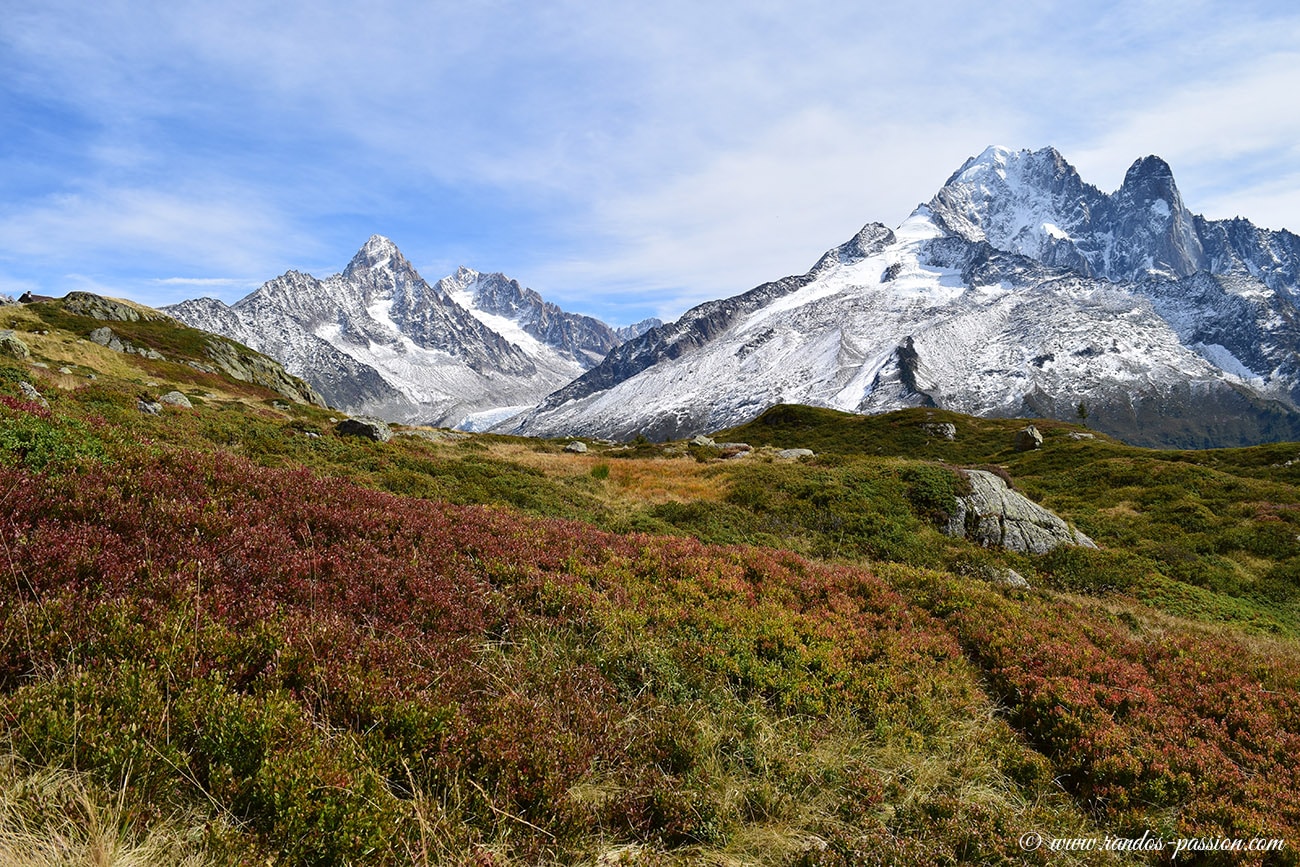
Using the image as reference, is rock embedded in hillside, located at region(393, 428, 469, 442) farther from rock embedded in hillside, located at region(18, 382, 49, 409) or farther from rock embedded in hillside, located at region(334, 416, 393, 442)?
rock embedded in hillside, located at region(18, 382, 49, 409)

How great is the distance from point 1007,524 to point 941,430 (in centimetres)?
5495

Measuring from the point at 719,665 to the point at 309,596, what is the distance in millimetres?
5450

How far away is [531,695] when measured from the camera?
21.2 feet

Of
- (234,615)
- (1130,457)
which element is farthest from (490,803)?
(1130,457)

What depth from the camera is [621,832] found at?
525 centimetres

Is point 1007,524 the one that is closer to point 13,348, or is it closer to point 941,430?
point 941,430

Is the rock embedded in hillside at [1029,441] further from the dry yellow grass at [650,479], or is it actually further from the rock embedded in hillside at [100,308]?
the rock embedded in hillside at [100,308]

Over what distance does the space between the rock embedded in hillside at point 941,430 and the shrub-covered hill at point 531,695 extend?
63970 mm

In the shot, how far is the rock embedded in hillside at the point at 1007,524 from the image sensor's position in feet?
76.0

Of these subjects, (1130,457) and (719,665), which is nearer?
(719,665)

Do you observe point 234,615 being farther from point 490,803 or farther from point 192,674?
point 490,803

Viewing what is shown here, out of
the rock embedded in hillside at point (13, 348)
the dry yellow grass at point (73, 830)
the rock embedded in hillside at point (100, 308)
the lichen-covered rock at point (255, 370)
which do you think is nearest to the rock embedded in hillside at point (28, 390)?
the dry yellow grass at point (73, 830)

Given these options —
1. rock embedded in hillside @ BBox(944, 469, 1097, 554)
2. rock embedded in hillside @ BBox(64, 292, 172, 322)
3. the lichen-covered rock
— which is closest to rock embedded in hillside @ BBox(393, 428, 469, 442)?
rock embedded in hillside @ BBox(944, 469, 1097, 554)

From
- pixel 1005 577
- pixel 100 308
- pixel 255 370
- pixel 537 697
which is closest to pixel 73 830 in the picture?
pixel 537 697
